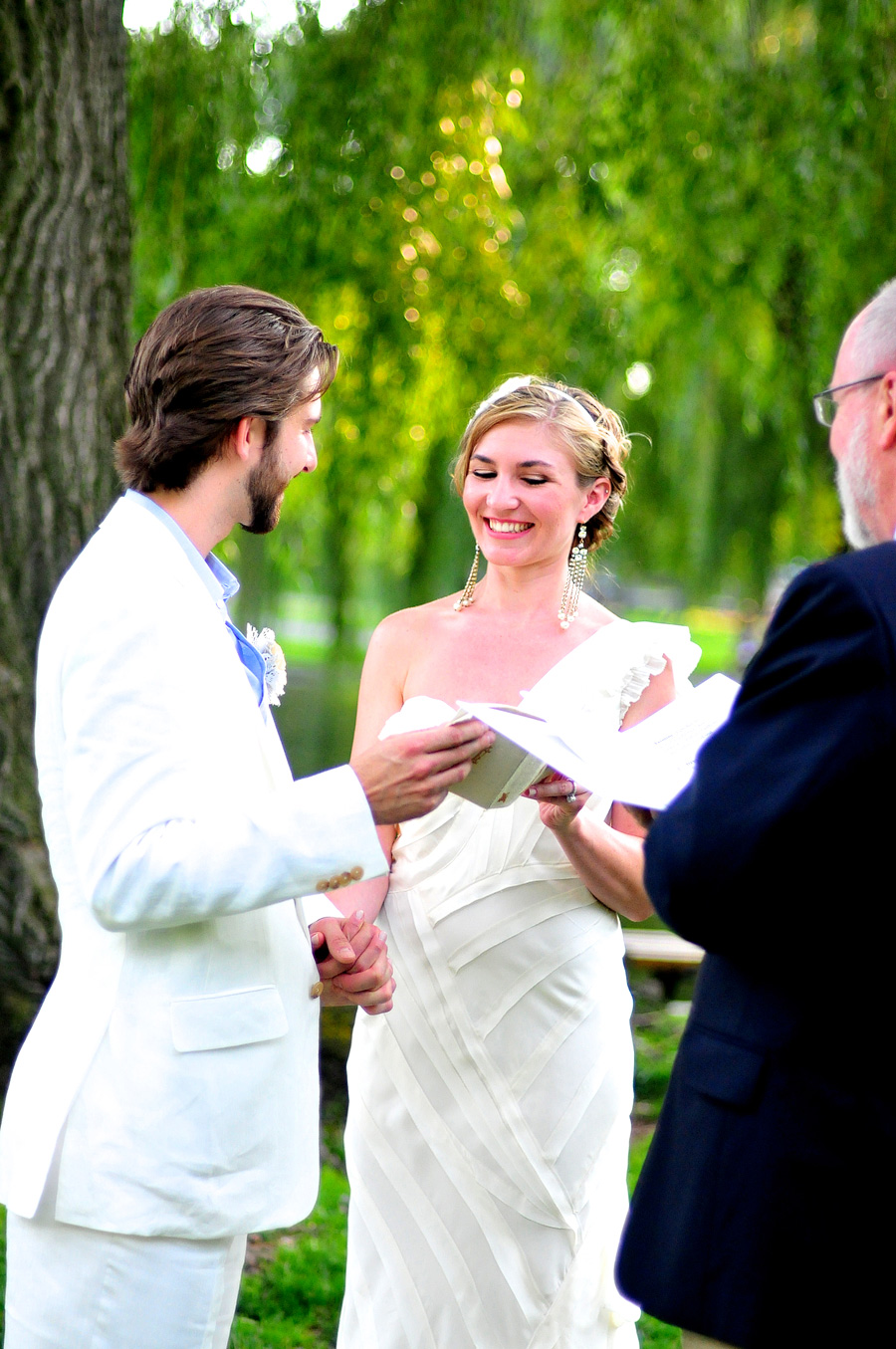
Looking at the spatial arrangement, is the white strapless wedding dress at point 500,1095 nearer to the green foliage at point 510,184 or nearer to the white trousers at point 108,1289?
the white trousers at point 108,1289

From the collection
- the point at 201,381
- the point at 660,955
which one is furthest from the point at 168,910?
the point at 660,955

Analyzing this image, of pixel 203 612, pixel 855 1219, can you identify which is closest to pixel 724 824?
pixel 855 1219

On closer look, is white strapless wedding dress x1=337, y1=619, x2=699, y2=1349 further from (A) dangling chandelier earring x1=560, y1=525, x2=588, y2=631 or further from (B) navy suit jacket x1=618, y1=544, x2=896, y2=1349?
(B) navy suit jacket x1=618, y1=544, x2=896, y2=1349

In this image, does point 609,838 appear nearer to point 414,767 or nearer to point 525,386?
point 414,767

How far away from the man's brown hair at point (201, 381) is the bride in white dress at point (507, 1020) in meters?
0.92

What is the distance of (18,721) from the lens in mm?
4262

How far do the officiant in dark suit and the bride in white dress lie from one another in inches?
44.3

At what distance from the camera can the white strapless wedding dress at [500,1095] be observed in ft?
9.61

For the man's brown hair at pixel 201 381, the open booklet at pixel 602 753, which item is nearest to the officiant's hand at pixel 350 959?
the open booklet at pixel 602 753

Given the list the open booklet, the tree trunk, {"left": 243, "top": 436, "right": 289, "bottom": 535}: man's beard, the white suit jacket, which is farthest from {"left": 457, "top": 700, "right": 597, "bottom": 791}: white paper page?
the tree trunk

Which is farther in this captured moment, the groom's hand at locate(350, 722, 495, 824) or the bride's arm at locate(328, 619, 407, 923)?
the bride's arm at locate(328, 619, 407, 923)

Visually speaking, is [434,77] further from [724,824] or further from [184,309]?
[724,824]

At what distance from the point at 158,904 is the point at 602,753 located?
2.53ft

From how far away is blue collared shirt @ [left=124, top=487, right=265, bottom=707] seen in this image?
2.18 m
